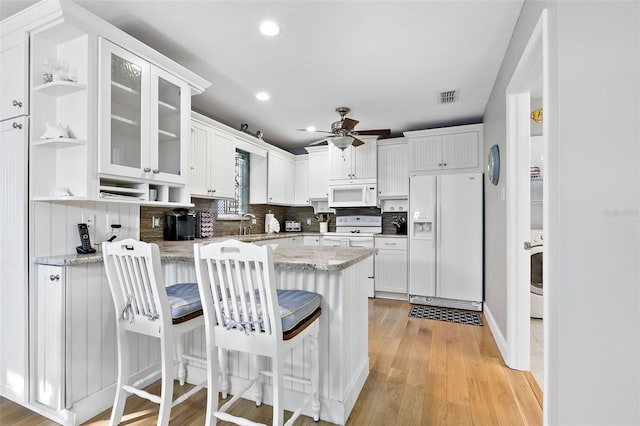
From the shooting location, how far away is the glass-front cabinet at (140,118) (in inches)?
73.5

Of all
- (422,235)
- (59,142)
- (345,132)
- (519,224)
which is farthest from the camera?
(422,235)

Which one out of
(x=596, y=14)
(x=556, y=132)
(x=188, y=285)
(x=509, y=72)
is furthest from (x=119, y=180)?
(x=509, y=72)

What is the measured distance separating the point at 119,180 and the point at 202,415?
155cm

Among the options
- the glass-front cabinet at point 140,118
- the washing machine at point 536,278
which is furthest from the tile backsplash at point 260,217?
the washing machine at point 536,278

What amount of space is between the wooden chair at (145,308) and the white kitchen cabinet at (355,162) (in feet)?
10.9

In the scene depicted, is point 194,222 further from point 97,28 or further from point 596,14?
point 596,14

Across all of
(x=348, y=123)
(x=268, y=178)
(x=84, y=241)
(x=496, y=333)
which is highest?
(x=348, y=123)

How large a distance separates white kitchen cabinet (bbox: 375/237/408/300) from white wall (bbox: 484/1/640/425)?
115 inches

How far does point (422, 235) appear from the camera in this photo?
13.2ft

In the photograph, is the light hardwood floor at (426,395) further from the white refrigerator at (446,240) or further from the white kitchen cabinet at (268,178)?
the white kitchen cabinet at (268,178)

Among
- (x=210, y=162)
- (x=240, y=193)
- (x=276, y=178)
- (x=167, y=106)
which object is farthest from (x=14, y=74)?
(x=276, y=178)

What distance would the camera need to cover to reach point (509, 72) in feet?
7.36

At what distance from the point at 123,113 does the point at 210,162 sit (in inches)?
55.4

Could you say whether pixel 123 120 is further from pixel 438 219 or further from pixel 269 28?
pixel 438 219
